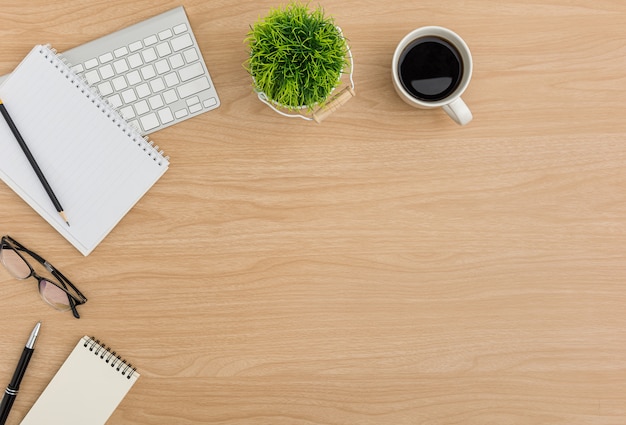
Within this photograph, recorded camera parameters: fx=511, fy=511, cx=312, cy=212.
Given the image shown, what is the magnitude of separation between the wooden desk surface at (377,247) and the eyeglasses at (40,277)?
18mm

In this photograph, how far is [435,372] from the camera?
87 centimetres

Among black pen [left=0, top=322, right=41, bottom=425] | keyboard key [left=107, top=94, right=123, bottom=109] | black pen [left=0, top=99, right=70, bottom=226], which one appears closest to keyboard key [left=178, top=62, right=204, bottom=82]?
keyboard key [left=107, top=94, right=123, bottom=109]

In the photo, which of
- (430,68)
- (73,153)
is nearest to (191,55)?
(73,153)

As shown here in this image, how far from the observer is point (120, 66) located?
82 cm

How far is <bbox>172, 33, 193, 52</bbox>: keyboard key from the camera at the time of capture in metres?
0.82

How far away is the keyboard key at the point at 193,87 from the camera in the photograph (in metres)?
0.83

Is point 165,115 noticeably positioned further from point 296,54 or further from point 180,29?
point 296,54

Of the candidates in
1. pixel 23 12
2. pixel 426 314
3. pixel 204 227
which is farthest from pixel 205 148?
pixel 426 314

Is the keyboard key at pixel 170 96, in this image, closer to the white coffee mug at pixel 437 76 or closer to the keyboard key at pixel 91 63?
the keyboard key at pixel 91 63

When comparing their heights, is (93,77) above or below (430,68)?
above

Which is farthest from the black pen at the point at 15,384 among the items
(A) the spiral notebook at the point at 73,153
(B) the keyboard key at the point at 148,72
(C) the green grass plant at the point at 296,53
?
(C) the green grass plant at the point at 296,53

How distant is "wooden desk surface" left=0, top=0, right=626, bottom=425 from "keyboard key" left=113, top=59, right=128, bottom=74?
6 centimetres

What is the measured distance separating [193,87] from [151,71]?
0.23ft

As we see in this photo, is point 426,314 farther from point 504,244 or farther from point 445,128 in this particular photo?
point 445,128
